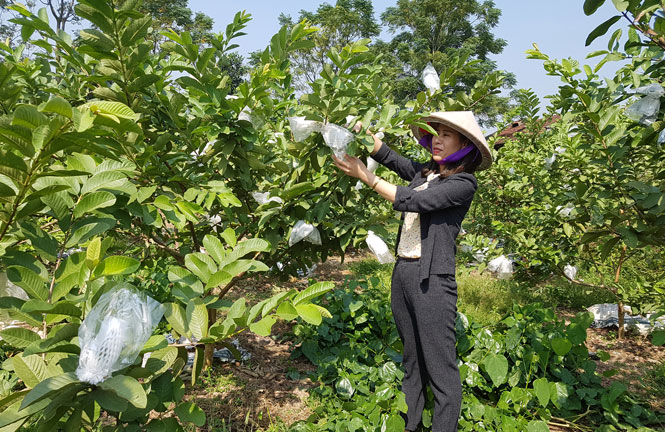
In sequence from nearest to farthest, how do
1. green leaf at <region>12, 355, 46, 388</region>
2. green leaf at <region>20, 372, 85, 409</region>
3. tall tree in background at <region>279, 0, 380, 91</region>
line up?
green leaf at <region>20, 372, 85, 409</region>, green leaf at <region>12, 355, 46, 388</region>, tall tree in background at <region>279, 0, 380, 91</region>

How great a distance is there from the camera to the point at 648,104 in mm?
1501

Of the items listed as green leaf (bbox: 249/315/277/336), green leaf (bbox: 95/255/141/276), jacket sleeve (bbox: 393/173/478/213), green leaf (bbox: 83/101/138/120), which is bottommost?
green leaf (bbox: 249/315/277/336)

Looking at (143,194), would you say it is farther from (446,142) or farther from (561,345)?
(561,345)

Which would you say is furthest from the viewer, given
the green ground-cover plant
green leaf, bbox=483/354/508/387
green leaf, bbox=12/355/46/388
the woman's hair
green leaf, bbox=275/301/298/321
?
green leaf, bbox=483/354/508/387

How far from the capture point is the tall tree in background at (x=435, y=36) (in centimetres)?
2167

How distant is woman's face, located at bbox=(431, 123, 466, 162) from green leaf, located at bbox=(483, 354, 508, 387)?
1.11 metres

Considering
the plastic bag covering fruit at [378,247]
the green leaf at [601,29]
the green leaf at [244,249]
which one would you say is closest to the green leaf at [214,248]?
the green leaf at [244,249]

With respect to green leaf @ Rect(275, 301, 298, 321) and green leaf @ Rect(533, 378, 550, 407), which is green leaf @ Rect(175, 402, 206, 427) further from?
green leaf @ Rect(533, 378, 550, 407)

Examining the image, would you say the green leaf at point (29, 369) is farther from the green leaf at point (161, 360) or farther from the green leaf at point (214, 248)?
the green leaf at point (214, 248)

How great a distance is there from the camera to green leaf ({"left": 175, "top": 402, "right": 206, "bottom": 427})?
0.88 meters

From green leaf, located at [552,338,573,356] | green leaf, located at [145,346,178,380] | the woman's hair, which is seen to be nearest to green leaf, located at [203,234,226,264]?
green leaf, located at [145,346,178,380]

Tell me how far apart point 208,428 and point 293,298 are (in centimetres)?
121

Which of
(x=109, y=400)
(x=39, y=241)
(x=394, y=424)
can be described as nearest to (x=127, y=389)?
(x=109, y=400)

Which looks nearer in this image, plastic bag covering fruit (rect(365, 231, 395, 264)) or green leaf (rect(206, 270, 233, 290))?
green leaf (rect(206, 270, 233, 290))
